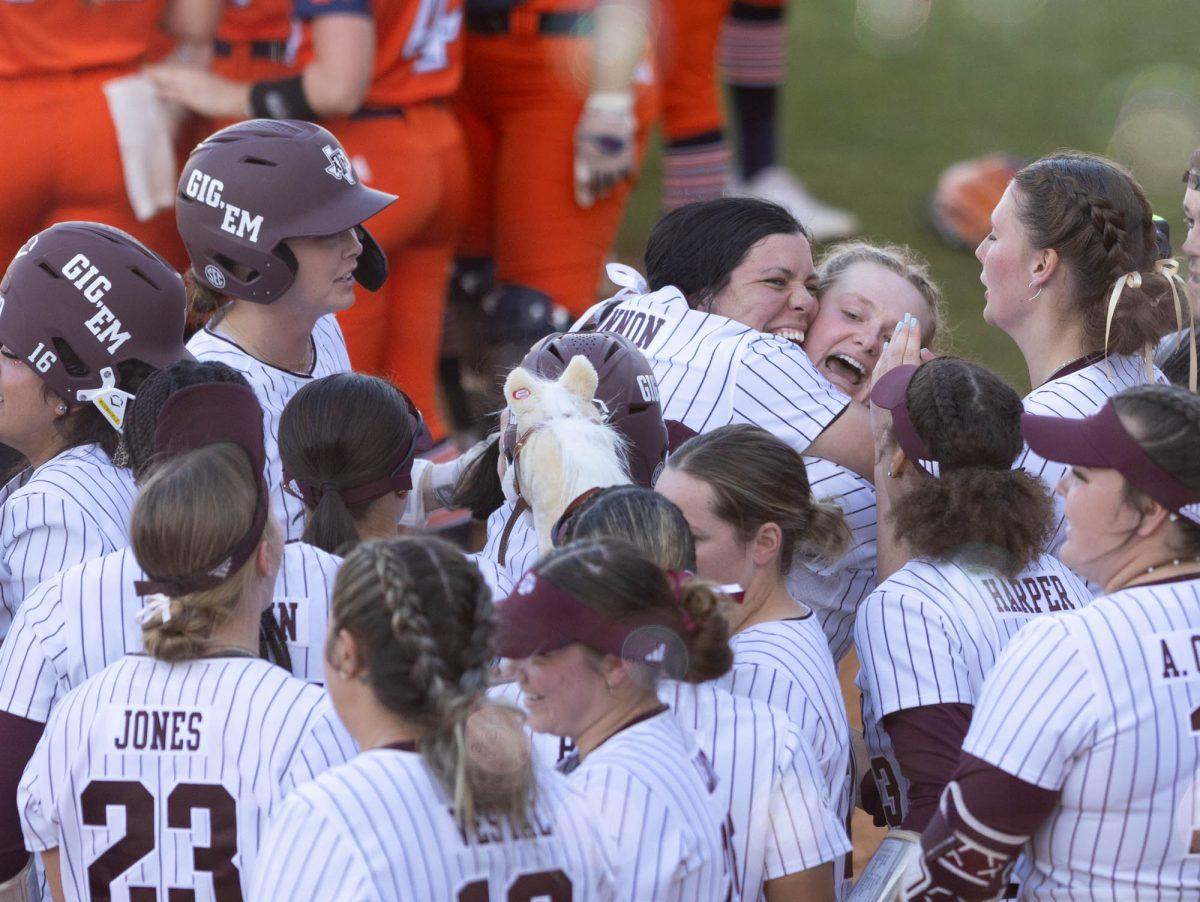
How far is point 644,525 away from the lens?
2.42 meters

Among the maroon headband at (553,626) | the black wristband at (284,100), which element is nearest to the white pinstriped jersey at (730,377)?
the maroon headband at (553,626)

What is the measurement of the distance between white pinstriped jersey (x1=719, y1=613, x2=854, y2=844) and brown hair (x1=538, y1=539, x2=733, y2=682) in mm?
293

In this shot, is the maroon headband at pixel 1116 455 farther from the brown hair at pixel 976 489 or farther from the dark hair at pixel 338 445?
the dark hair at pixel 338 445

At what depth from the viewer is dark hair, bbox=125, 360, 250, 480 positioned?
8.89 ft

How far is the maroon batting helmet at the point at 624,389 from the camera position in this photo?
114 inches

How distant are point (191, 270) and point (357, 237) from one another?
42 centimetres

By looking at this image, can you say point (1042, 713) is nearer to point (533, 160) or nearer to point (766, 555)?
point (766, 555)

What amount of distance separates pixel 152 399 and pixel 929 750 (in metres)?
1.51

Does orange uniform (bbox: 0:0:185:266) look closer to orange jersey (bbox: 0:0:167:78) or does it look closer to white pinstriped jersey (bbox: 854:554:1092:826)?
orange jersey (bbox: 0:0:167:78)

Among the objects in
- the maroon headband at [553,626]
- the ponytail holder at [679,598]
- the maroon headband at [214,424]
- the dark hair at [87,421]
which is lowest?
the dark hair at [87,421]

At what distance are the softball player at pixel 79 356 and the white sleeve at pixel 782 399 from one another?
3.99 feet

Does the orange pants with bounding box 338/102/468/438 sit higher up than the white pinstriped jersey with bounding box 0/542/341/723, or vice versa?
the white pinstriped jersey with bounding box 0/542/341/723

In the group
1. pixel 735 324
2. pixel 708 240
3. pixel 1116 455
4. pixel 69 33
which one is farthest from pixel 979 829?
pixel 69 33

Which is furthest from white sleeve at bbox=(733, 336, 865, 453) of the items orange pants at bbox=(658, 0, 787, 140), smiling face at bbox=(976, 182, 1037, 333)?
orange pants at bbox=(658, 0, 787, 140)
